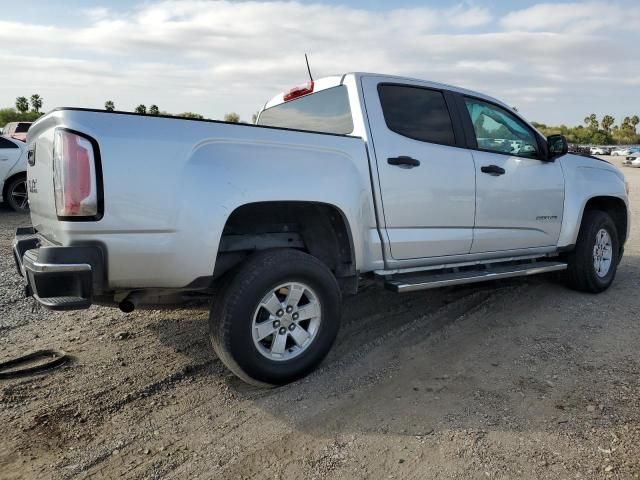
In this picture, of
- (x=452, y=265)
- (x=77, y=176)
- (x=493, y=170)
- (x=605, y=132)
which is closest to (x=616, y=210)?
(x=493, y=170)

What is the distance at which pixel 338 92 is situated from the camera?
13.4 feet

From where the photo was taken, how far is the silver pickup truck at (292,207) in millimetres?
2709

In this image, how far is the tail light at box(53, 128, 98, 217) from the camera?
264 centimetres

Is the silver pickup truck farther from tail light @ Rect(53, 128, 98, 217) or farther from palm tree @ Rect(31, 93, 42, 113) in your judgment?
palm tree @ Rect(31, 93, 42, 113)

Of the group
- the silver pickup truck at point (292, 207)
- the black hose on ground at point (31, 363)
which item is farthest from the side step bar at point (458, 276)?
the black hose on ground at point (31, 363)

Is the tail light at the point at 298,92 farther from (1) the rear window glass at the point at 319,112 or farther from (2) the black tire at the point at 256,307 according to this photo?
(2) the black tire at the point at 256,307

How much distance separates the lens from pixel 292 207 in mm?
3549

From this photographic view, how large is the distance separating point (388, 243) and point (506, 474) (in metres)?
Result: 1.76

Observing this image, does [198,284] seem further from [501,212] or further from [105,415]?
[501,212]

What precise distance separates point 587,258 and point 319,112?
3119 mm

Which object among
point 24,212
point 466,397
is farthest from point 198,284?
point 24,212

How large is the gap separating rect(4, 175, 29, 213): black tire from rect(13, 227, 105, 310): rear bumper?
870cm

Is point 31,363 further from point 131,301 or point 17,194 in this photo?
point 17,194

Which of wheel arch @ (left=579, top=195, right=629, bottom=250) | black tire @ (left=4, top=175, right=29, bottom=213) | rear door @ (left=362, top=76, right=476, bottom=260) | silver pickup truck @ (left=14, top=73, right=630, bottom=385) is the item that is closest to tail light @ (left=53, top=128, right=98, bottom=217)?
silver pickup truck @ (left=14, top=73, right=630, bottom=385)
